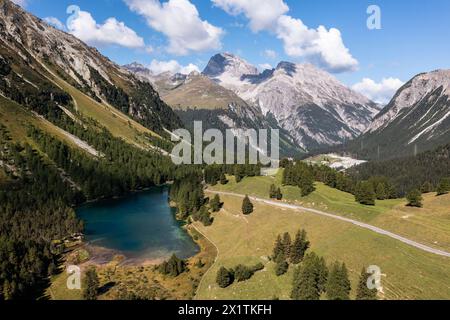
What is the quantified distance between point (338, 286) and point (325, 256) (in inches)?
843

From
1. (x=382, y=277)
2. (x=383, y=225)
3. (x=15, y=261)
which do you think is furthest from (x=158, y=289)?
(x=383, y=225)

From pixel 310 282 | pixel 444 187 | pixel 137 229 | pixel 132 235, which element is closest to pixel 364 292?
pixel 310 282

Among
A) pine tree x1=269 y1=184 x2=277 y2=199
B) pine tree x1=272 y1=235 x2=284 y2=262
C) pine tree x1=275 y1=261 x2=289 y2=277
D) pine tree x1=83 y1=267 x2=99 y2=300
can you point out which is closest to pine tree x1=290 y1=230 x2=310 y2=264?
pine tree x1=272 y1=235 x2=284 y2=262

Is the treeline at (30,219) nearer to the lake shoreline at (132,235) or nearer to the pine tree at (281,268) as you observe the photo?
the lake shoreline at (132,235)

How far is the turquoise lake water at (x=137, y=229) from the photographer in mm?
119625

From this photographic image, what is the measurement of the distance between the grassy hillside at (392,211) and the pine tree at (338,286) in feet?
105

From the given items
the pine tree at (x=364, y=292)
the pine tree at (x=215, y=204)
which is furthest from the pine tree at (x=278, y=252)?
the pine tree at (x=215, y=204)

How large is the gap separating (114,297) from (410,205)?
304 ft

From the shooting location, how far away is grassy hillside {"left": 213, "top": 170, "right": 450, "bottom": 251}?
96.4m

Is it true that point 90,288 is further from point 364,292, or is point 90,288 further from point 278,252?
point 364,292

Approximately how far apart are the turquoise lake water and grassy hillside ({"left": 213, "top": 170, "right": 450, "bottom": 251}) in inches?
1582

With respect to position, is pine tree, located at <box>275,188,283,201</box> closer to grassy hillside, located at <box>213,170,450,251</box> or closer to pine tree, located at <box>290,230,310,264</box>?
grassy hillside, located at <box>213,170,450,251</box>

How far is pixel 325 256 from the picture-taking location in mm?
92000

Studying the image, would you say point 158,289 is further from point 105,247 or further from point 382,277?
point 382,277
